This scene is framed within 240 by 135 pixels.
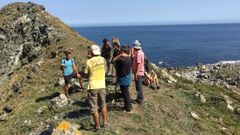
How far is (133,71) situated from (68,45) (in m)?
14.7

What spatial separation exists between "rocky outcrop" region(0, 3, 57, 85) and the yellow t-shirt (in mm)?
20242

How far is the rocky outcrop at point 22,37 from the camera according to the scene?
3619 cm

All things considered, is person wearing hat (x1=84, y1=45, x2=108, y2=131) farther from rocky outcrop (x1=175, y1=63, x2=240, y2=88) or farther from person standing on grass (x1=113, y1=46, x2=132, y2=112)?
rocky outcrop (x1=175, y1=63, x2=240, y2=88)

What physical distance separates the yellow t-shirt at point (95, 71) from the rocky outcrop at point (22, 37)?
66.4ft

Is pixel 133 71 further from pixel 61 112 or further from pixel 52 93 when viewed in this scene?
pixel 52 93

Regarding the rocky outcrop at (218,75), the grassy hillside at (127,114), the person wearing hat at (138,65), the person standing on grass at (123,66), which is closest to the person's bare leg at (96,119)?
the grassy hillside at (127,114)

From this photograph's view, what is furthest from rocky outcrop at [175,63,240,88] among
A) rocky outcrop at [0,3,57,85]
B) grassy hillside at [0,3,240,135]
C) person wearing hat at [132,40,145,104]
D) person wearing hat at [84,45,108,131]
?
person wearing hat at [84,45,108,131]

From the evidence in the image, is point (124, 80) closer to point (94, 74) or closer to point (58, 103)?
point (94, 74)

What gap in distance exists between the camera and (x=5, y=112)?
2434 cm

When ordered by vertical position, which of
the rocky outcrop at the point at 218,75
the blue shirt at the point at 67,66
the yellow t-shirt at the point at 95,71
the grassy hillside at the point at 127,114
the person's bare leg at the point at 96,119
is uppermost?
the yellow t-shirt at the point at 95,71

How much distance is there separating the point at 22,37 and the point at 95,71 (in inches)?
1040

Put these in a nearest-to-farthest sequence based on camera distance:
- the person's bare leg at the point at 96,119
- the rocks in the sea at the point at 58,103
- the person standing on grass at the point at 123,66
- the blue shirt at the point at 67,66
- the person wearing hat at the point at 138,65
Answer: the person's bare leg at the point at 96,119
the person standing on grass at the point at 123,66
the person wearing hat at the point at 138,65
the rocks in the sea at the point at 58,103
the blue shirt at the point at 67,66

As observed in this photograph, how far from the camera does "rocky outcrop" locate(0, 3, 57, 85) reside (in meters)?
36.2

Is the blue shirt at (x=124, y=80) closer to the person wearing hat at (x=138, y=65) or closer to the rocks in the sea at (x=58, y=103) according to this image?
the person wearing hat at (x=138, y=65)
